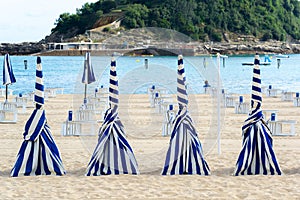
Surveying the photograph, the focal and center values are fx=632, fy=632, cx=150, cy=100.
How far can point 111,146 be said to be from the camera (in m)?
11.5

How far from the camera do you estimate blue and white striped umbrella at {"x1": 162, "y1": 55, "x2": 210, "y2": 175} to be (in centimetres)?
1152

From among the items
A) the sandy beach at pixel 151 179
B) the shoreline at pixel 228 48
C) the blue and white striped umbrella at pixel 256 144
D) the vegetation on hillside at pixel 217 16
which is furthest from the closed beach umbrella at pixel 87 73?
the shoreline at pixel 228 48

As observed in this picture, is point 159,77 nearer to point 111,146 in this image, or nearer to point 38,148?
point 111,146

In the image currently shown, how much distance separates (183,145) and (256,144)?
4.42 feet

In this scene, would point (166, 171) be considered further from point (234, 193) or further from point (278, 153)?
point (278, 153)

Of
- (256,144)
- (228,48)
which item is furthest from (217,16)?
(256,144)

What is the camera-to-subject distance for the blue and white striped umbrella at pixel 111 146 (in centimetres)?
1144

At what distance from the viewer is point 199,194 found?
10.4m

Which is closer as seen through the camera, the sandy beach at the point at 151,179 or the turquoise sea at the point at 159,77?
the sandy beach at the point at 151,179

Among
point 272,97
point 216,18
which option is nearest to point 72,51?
point 216,18

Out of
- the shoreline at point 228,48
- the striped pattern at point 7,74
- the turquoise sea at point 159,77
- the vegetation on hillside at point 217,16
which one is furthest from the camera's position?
the shoreline at point 228,48

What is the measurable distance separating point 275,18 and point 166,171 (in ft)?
553

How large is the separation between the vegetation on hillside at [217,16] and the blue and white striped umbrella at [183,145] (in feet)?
405

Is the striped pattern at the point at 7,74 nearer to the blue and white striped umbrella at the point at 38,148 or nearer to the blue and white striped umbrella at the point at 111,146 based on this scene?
the blue and white striped umbrella at the point at 38,148
